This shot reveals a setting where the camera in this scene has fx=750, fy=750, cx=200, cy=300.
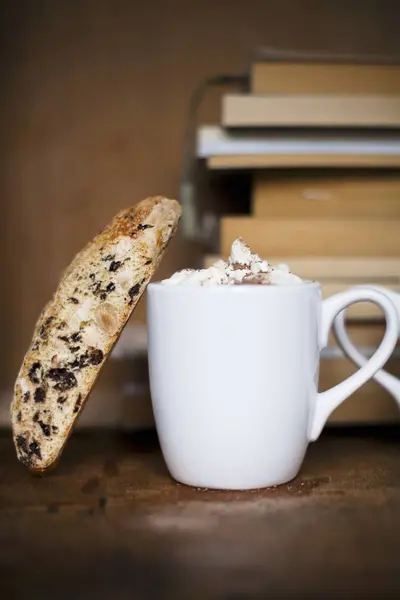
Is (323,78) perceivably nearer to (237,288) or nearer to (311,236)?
(311,236)

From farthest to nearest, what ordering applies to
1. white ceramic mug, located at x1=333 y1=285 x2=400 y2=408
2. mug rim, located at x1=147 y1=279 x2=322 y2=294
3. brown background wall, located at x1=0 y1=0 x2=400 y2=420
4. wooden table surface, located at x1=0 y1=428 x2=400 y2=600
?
brown background wall, located at x1=0 y1=0 x2=400 y2=420
white ceramic mug, located at x1=333 y1=285 x2=400 y2=408
mug rim, located at x1=147 y1=279 x2=322 y2=294
wooden table surface, located at x1=0 y1=428 x2=400 y2=600

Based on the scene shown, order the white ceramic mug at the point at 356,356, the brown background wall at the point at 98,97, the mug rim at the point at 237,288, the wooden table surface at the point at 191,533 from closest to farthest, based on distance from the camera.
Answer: the wooden table surface at the point at 191,533
the mug rim at the point at 237,288
the white ceramic mug at the point at 356,356
the brown background wall at the point at 98,97

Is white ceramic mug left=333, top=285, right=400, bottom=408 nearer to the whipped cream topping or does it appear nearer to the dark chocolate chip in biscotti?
the whipped cream topping

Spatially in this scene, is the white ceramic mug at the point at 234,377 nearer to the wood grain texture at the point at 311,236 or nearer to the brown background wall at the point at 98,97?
the wood grain texture at the point at 311,236

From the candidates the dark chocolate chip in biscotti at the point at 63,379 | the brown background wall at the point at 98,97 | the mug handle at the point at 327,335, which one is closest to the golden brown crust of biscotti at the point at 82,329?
the dark chocolate chip in biscotti at the point at 63,379

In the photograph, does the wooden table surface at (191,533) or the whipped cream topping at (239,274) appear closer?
the wooden table surface at (191,533)

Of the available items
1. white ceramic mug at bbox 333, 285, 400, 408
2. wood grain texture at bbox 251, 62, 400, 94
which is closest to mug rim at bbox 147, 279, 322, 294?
white ceramic mug at bbox 333, 285, 400, 408

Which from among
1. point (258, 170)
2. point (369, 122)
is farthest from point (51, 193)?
point (369, 122)
